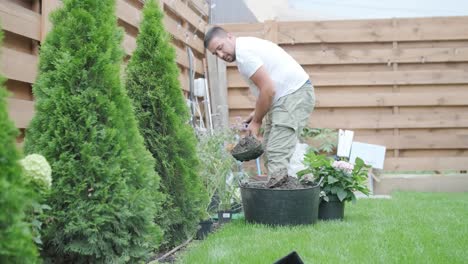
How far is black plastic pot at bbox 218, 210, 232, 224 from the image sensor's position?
3.73 m

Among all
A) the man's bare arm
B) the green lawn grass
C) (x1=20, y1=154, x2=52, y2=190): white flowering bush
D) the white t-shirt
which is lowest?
the green lawn grass

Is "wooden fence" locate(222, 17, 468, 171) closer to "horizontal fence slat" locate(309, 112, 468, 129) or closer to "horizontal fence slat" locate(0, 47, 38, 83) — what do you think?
"horizontal fence slat" locate(309, 112, 468, 129)

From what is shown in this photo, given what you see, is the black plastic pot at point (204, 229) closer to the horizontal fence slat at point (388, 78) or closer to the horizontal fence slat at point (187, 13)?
the horizontal fence slat at point (187, 13)

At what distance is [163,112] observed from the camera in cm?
271

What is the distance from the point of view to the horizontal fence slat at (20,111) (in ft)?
7.51

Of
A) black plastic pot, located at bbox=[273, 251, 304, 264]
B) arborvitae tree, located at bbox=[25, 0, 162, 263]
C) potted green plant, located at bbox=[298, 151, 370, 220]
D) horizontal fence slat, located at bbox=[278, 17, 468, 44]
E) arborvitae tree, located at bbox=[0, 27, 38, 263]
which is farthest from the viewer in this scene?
horizontal fence slat, located at bbox=[278, 17, 468, 44]

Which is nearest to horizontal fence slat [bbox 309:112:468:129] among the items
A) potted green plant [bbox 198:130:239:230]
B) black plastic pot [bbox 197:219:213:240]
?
potted green plant [bbox 198:130:239:230]

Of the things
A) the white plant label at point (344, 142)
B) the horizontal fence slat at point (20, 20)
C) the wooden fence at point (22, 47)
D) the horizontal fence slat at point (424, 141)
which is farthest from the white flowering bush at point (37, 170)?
the horizontal fence slat at point (424, 141)

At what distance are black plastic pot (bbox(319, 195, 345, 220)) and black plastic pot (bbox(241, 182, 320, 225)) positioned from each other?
375mm

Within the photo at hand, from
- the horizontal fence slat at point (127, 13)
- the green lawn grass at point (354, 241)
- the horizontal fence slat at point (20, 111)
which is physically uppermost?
the horizontal fence slat at point (127, 13)

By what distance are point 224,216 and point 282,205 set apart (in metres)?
0.66

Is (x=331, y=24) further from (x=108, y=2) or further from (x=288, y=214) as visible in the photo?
(x=108, y=2)

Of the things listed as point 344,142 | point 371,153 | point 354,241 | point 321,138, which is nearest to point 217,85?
point 321,138

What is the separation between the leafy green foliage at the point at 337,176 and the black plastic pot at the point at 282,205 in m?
0.36
